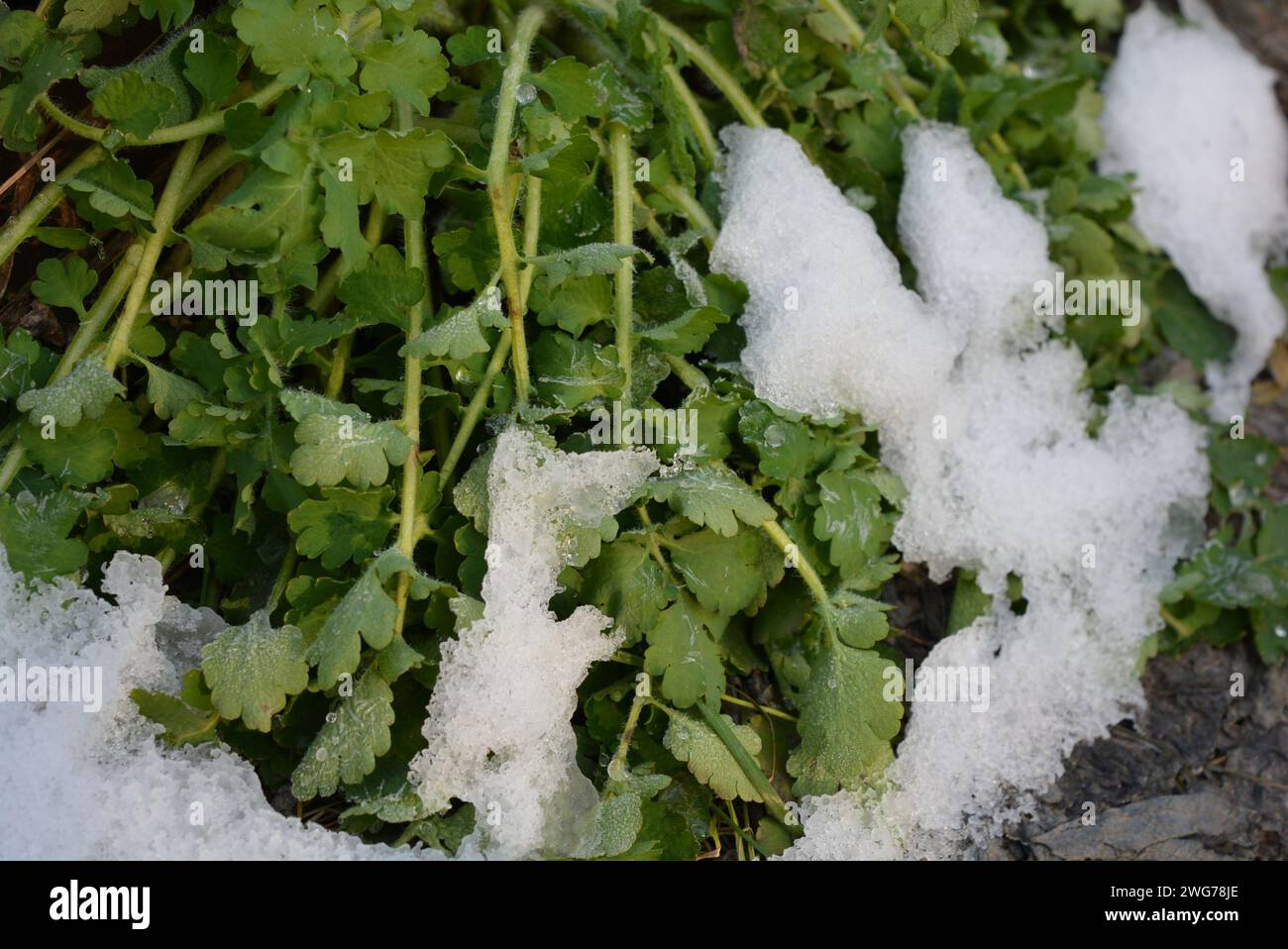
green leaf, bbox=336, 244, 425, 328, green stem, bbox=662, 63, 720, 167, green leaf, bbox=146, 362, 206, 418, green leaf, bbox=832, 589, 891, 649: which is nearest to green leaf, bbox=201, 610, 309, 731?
green leaf, bbox=146, 362, 206, 418

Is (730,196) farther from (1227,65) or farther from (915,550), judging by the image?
(1227,65)

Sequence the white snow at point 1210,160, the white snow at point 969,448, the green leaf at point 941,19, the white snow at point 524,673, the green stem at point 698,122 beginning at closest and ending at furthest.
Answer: the white snow at point 524,673, the green leaf at point 941,19, the white snow at point 969,448, the green stem at point 698,122, the white snow at point 1210,160

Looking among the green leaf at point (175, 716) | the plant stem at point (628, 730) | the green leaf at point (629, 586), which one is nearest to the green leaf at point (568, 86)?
the green leaf at point (629, 586)

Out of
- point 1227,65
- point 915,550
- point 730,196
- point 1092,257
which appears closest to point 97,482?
point 730,196

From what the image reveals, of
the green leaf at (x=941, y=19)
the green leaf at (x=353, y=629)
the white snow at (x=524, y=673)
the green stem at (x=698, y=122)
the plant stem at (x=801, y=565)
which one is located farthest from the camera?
the green stem at (x=698, y=122)

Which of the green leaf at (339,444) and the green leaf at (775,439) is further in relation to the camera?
the green leaf at (775,439)

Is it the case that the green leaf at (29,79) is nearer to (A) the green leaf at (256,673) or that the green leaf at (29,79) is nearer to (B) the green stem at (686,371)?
(A) the green leaf at (256,673)
